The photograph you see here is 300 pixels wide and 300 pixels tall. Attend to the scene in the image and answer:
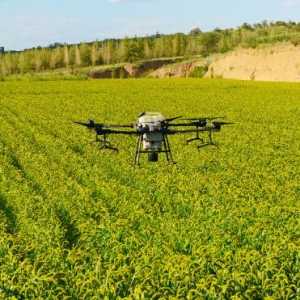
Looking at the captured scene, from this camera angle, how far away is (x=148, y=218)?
14250 millimetres

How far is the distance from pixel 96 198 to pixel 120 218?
8.17 ft

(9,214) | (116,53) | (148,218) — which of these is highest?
(148,218)

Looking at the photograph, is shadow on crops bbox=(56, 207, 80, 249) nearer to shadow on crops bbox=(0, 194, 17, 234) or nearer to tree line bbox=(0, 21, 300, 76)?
Result: shadow on crops bbox=(0, 194, 17, 234)

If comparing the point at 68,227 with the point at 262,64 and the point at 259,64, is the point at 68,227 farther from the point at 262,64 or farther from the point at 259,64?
the point at 259,64

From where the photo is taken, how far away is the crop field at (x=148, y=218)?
9.45 metres

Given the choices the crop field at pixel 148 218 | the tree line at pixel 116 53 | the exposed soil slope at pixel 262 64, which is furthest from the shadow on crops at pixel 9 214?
the tree line at pixel 116 53

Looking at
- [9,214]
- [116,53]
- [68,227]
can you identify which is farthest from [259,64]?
[116,53]

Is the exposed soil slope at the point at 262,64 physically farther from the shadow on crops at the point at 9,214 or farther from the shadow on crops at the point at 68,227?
the shadow on crops at the point at 68,227

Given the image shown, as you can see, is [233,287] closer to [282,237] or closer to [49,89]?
[282,237]

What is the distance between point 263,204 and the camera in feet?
50.9

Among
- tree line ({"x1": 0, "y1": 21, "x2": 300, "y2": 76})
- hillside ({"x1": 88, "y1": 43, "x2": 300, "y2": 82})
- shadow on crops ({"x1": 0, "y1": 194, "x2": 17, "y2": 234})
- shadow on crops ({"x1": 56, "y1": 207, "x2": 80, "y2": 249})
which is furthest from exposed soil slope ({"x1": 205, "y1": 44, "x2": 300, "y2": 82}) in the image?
shadow on crops ({"x1": 56, "y1": 207, "x2": 80, "y2": 249})

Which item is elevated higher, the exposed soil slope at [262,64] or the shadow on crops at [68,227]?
the shadow on crops at [68,227]

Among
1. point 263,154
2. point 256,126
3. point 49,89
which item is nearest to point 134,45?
point 49,89

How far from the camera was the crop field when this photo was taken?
9.45 metres
